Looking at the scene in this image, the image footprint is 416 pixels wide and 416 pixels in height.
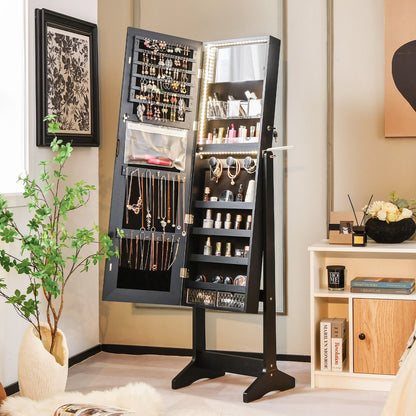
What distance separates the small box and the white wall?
1.53 meters

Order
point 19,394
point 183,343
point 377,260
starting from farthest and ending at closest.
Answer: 1. point 183,343
2. point 377,260
3. point 19,394

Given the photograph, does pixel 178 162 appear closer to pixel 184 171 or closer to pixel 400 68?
pixel 184 171

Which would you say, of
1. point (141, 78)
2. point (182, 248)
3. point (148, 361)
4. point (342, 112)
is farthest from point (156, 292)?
point (342, 112)

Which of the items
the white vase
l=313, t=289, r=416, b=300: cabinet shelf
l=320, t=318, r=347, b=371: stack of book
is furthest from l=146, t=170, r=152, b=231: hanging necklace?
l=320, t=318, r=347, b=371: stack of book

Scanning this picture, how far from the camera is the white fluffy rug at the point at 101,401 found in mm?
3127

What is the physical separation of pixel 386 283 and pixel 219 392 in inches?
41.3

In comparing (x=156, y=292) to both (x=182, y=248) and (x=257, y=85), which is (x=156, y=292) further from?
(x=257, y=85)

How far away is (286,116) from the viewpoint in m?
4.21

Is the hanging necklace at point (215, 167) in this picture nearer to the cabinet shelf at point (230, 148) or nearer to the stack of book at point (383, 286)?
the cabinet shelf at point (230, 148)

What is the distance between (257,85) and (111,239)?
113 cm

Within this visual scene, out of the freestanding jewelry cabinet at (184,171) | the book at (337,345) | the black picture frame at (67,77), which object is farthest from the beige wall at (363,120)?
the black picture frame at (67,77)

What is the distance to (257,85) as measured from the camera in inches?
148

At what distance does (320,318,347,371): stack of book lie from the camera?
376 centimetres

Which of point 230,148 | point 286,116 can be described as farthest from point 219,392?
A: point 286,116
